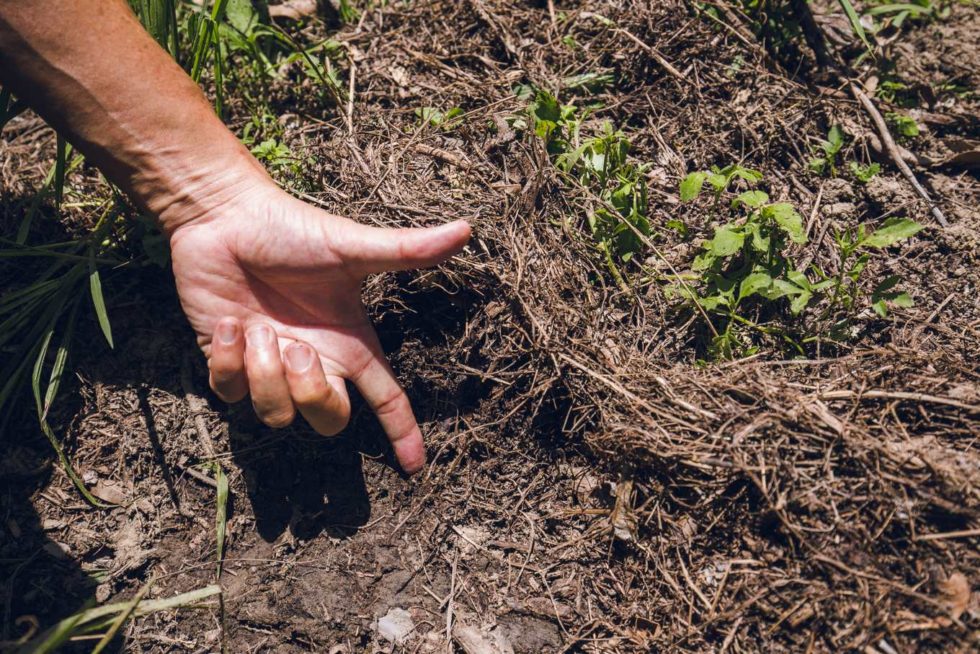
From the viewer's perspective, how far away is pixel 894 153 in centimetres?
204

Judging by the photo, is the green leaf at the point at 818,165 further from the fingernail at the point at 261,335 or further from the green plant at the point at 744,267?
the fingernail at the point at 261,335

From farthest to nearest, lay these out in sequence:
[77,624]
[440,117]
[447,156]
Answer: [440,117]
[447,156]
[77,624]

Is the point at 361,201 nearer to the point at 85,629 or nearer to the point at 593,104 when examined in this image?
the point at 593,104

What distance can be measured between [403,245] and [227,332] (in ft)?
1.64

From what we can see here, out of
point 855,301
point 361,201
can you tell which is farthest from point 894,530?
point 361,201

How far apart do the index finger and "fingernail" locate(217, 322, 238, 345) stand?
35 centimetres

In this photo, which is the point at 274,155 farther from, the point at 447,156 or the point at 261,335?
the point at 261,335

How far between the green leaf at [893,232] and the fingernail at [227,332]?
1692 mm

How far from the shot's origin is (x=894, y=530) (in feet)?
4.92

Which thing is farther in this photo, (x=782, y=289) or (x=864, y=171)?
(x=864, y=171)

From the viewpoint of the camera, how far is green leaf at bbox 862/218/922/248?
1726 millimetres

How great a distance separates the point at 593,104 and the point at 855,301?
107cm

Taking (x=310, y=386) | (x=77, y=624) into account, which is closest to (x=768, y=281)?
(x=310, y=386)

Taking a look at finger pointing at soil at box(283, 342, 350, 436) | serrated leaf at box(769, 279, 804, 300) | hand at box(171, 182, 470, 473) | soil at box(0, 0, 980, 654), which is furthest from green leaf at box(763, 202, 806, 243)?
finger pointing at soil at box(283, 342, 350, 436)
